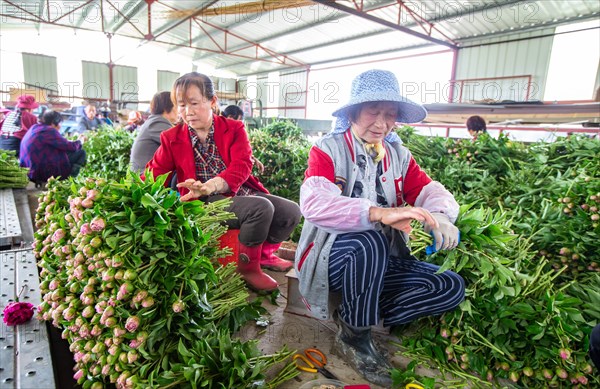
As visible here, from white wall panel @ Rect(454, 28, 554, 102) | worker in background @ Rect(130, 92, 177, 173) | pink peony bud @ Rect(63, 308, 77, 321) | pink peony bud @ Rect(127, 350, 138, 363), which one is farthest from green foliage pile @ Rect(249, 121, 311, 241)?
white wall panel @ Rect(454, 28, 554, 102)

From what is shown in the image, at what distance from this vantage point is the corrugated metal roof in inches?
369

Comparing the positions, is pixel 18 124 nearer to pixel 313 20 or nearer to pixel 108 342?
pixel 108 342

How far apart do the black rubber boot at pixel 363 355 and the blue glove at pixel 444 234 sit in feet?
1.56

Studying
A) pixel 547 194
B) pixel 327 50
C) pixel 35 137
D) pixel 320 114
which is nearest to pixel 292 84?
pixel 320 114

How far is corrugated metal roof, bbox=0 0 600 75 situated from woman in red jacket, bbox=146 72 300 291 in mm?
7587

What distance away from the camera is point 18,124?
638 cm

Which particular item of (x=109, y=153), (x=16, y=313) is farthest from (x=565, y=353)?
(x=109, y=153)

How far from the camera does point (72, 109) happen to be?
11812mm

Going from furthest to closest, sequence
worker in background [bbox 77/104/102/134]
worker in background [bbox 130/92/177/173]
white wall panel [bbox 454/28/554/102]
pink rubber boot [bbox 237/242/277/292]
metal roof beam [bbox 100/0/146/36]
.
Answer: metal roof beam [bbox 100/0/146/36]
white wall panel [bbox 454/28/554/102]
worker in background [bbox 77/104/102/134]
worker in background [bbox 130/92/177/173]
pink rubber boot [bbox 237/242/277/292]

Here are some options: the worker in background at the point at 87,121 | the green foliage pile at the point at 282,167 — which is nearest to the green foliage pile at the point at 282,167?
the green foliage pile at the point at 282,167

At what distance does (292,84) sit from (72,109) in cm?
1037

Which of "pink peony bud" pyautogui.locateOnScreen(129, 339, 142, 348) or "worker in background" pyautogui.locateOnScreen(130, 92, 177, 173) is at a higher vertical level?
"worker in background" pyautogui.locateOnScreen(130, 92, 177, 173)

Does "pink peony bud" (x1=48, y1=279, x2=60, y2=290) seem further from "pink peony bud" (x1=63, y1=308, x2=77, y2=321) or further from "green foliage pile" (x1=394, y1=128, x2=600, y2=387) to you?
"green foliage pile" (x1=394, y1=128, x2=600, y2=387)

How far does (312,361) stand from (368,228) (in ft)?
2.15
